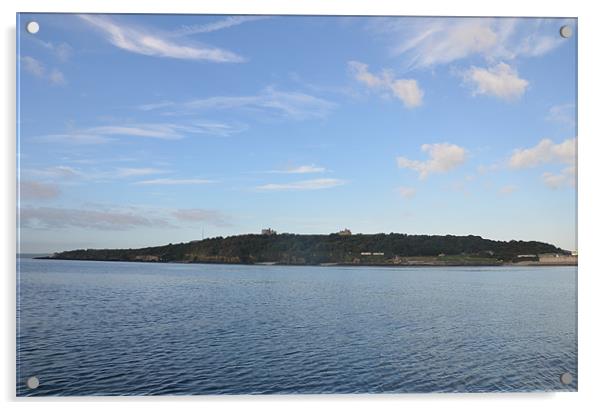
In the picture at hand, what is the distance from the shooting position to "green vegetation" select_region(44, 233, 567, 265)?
4703mm

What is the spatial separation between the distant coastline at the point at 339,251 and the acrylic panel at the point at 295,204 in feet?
0.06

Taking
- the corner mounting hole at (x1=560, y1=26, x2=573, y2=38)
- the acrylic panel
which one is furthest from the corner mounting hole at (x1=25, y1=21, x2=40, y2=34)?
the corner mounting hole at (x1=560, y1=26, x2=573, y2=38)

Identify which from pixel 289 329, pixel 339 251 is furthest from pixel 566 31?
pixel 289 329

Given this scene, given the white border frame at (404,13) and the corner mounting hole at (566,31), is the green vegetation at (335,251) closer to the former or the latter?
the white border frame at (404,13)

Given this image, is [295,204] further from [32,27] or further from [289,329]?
[32,27]

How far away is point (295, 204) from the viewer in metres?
4.78

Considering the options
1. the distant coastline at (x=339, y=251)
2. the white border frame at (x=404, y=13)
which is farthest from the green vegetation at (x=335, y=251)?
the white border frame at (x=404, y=13)

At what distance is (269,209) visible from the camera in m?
4.76

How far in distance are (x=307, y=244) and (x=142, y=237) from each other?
1.41 meters

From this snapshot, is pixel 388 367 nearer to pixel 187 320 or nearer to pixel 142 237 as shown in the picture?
pixel 187 320

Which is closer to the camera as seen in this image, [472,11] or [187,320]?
[472,11]

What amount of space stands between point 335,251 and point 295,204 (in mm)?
528

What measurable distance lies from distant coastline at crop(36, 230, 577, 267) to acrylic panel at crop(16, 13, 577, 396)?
0.06ft
